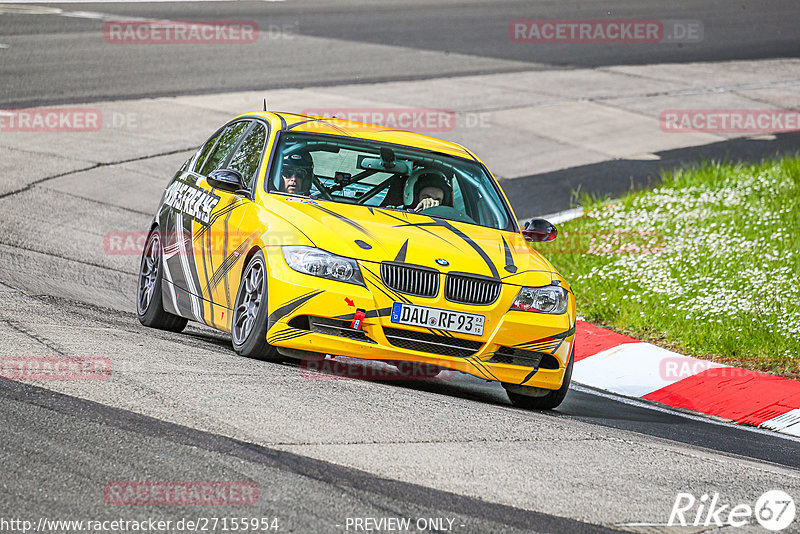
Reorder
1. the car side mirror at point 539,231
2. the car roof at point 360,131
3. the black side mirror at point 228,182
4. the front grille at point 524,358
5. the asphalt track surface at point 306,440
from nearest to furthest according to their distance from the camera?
the asphalt track surface at point 306,440 < the front grille at point 524,358 < the black side mirror at point 228,182 < the car side mirror at point 539,231 < the car roof at point 360,131

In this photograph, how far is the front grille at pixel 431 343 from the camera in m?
7.18

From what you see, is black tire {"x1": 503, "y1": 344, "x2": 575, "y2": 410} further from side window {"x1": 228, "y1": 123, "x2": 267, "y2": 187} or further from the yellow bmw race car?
side window {"x1": 228, "y1": 123, "x2": 267, "y2": 187}

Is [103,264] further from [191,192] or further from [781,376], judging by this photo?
[781,376]

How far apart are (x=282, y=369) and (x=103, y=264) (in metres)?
4.92

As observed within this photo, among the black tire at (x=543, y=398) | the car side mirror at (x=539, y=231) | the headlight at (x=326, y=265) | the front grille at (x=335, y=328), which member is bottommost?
the black tire at (x=543, y=398)

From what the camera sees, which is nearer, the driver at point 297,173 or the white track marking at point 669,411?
the driver at point 297,173

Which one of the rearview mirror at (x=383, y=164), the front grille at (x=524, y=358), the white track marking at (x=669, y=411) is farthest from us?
the rearview mirror at (x=383, y=164)

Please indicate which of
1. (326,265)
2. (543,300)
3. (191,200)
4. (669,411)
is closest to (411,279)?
(326,265)

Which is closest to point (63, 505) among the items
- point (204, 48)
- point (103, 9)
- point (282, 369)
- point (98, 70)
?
point (282, 369)

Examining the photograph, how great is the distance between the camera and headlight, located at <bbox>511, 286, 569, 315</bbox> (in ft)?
24.4

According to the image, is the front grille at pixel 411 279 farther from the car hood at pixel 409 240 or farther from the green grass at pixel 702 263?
the green grass at pixel 702 263

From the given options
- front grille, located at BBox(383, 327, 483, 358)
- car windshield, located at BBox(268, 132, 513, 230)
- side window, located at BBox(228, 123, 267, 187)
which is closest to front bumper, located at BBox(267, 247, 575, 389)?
front grille, located at BBox(383, 327, 483, 358)

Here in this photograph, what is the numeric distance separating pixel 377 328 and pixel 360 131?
2.22 meters

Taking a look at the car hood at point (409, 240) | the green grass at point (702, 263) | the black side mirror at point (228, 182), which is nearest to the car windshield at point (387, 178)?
the black side mirror at point (228, 182)
